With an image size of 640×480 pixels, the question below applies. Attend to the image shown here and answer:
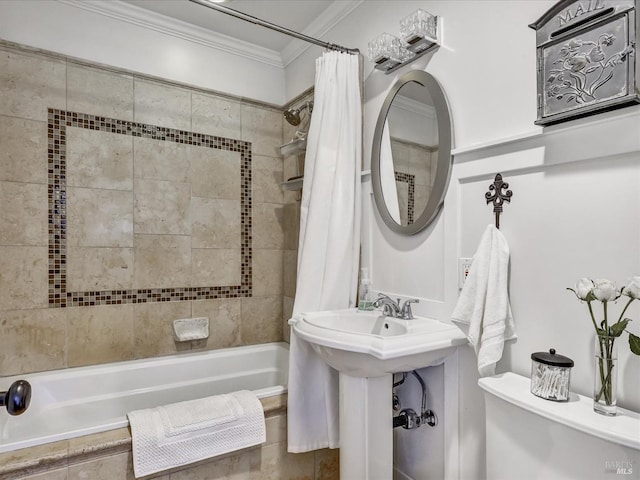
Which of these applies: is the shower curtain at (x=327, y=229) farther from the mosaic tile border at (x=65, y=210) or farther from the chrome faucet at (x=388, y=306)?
the mosaic tile border at (x=65, y=210)

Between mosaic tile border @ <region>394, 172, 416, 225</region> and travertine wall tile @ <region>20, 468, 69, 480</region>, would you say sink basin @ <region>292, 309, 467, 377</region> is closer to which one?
mosaic tile border @ <region>394, 172, 416, 225</region>

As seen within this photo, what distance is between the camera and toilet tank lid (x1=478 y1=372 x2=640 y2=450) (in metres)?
0.92

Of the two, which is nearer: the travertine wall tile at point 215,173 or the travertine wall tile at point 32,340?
the travertine wall tile at point 32,340

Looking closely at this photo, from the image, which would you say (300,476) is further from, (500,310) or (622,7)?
(622,7)

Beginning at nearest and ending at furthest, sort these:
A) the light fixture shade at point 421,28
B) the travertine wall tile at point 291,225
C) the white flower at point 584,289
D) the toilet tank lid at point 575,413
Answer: the toilet tank lid at point 575,413, the white flower at point 584,289, the light fixture shade at point 421,28, the travertine wall tile at point 291,225

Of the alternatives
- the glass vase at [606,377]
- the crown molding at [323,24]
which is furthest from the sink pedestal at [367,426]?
the crown molding at [323,24]

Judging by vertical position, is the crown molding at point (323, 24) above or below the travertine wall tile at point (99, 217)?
above

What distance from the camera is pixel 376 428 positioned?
153cm

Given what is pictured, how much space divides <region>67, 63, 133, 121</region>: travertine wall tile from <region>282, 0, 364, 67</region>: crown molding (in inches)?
43.3

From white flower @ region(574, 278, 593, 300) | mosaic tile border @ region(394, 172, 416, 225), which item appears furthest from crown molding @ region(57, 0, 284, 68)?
white flower @ region(574, 278, 593, 300)

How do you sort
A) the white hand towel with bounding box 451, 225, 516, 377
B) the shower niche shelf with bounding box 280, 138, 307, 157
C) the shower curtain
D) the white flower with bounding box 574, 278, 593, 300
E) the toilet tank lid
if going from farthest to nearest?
1. the shower niche shelf with bounding box 280, 138, 307, 157
2. the shower curtain
3. the white hand towel with bounding box 451, 225, 516, 377
4. the white flower with bounding box 574, 278, 593, 300
5. the toilet tank lid

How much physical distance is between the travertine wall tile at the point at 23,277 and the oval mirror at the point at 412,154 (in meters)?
1.90

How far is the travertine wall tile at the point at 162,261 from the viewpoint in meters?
2.37

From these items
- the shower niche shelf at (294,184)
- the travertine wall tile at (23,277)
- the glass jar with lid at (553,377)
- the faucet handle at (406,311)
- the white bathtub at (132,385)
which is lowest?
the white bathtub at (132,385)
